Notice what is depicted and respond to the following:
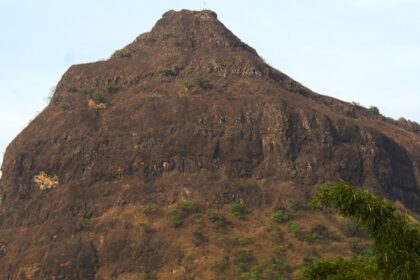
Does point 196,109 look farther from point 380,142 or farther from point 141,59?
point 380,142

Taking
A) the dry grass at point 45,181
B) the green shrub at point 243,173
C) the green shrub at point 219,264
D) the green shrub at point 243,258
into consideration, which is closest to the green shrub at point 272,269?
the green shrub at point 243,258

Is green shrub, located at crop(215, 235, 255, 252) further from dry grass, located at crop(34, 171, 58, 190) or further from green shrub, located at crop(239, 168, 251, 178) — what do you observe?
Result: dry grass, located at crop(34, 171, 58, 190)

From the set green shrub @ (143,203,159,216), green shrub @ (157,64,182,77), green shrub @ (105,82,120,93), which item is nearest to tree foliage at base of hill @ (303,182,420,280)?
green shrub @ (143,203,159,216)

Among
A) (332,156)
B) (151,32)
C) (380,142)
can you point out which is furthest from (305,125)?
(151,32)

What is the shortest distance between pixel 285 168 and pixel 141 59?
72.8 feet

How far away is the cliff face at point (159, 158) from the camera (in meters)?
53.3

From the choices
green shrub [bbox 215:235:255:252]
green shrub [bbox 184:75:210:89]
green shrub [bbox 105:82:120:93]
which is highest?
green shrub [bbox 184:75:210:89]

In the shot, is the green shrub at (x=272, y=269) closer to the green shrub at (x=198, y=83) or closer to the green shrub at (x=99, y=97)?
the green shrub at (x=198, y=83)

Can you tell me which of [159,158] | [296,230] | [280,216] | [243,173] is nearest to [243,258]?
[296,230]

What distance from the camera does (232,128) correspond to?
62469 millimetres

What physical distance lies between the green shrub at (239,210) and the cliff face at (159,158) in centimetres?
109

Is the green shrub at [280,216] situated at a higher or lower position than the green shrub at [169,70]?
lower

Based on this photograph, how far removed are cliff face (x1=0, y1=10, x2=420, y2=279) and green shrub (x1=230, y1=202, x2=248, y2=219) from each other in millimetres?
1089

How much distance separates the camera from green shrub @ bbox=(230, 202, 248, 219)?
54781mm
